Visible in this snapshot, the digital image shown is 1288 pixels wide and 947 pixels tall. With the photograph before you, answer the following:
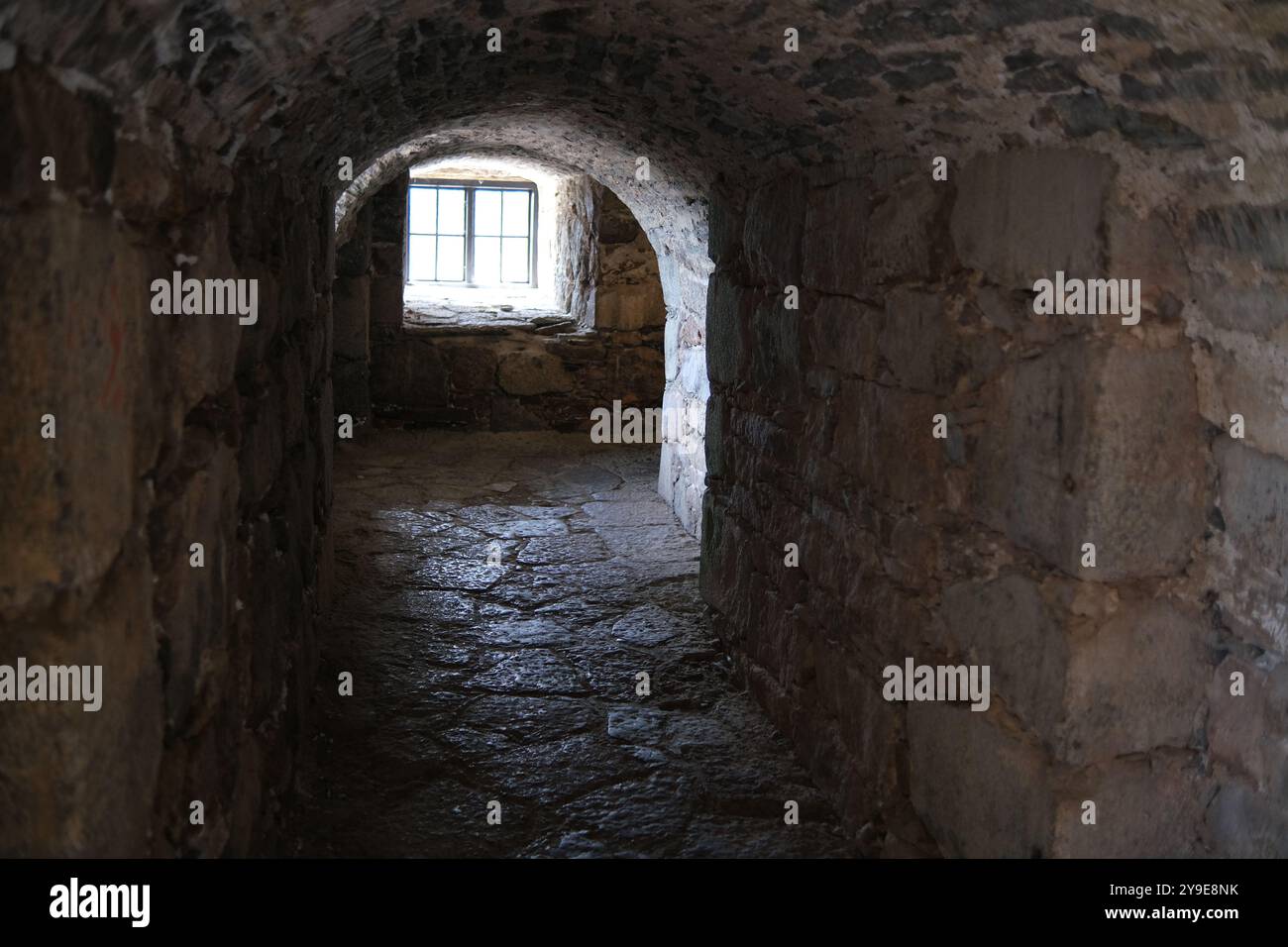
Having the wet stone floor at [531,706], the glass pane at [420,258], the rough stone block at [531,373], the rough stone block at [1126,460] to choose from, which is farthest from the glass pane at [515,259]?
the rough stone block at [1126,460]

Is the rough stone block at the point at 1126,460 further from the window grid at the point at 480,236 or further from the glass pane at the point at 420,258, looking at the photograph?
the glass pane at the point at 420,258

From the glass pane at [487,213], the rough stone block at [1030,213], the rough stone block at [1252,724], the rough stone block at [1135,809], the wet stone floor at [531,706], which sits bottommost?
the wet stone floor at [531,706]

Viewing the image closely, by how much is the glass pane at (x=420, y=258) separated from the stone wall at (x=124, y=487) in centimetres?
678

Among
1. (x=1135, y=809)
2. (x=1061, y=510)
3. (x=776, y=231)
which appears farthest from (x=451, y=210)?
(x=1135, y=809)

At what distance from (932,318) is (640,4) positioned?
80cm

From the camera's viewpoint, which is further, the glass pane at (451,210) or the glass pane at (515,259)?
the glass pane at (515,259)

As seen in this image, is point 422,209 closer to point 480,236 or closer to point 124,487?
point 480,236

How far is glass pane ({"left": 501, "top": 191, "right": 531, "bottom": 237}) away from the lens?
8766mm

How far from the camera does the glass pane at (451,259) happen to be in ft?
28.8

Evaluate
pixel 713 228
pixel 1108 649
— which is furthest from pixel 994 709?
pixel 713 228

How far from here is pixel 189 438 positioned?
1.64 m

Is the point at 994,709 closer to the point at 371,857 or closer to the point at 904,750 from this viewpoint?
the point at 904,750

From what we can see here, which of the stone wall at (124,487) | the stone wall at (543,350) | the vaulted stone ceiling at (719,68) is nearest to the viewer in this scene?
the stone wall at (124,487)

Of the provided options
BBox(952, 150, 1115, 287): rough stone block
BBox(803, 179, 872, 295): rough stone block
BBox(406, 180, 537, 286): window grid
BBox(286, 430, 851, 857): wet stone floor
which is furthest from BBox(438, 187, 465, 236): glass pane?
BBox(952, 150, 1115, 287): rough stone block
